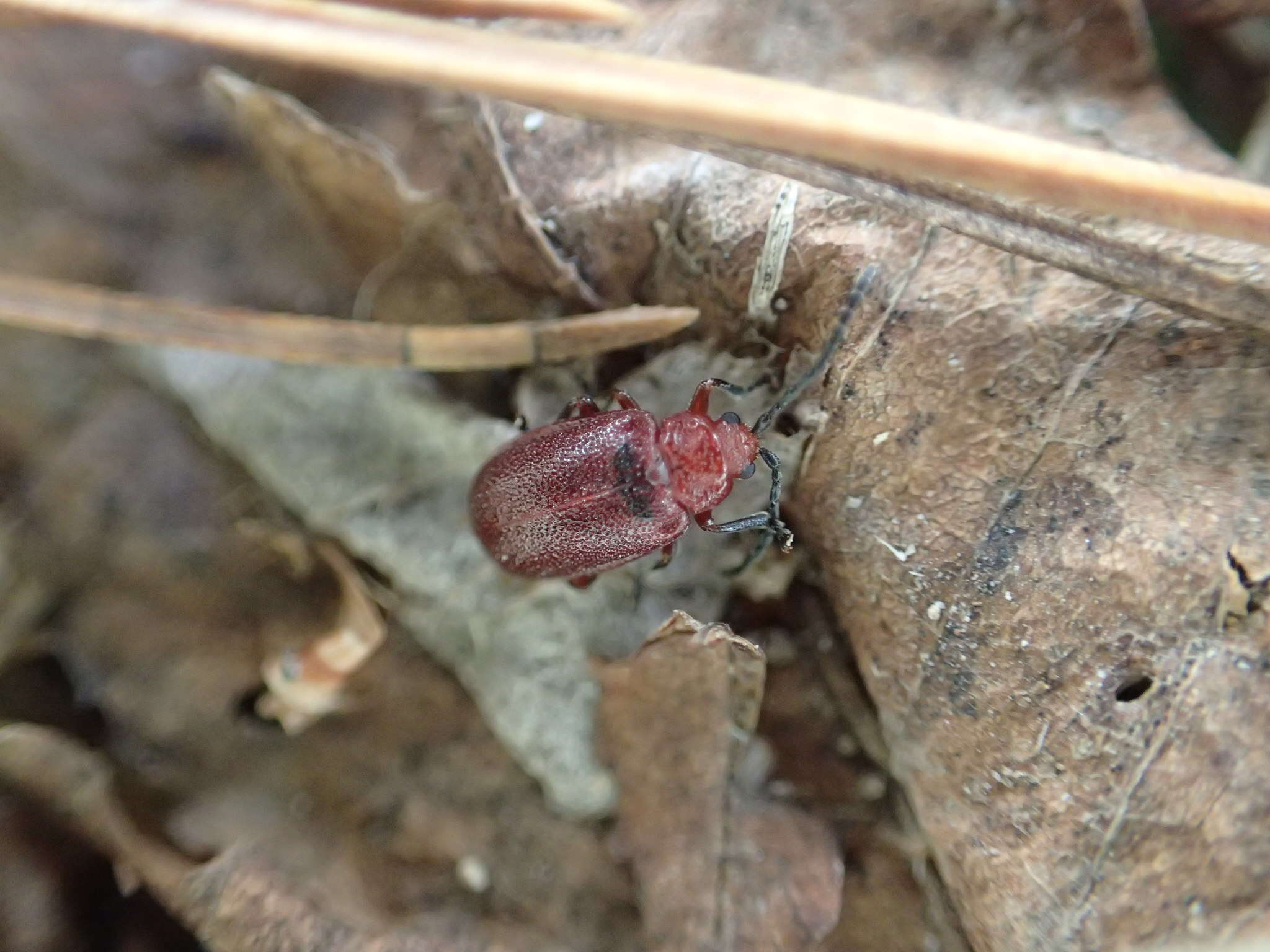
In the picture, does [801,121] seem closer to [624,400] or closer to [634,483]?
[624,400]

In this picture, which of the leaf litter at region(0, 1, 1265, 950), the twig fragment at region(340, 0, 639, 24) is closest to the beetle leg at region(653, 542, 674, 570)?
the leaf litter at region(0, 1, 1265, 950)

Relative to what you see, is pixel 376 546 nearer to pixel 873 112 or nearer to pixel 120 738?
pixel 120 738

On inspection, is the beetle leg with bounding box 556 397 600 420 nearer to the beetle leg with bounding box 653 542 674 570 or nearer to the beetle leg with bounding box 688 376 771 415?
the beetle leg with bounding box 688 376 771 415

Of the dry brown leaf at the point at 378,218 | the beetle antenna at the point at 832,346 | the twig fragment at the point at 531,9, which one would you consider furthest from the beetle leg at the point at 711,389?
the twig fragment at the point at 531,9

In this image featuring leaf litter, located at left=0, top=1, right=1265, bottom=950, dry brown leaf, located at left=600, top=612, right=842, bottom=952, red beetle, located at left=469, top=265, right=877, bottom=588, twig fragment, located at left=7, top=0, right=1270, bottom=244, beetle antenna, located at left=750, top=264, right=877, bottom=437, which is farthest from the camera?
red beetle, located at left=469, top=265, right=877, bottom=588

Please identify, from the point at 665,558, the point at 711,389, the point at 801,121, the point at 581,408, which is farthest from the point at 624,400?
the point at 801,121

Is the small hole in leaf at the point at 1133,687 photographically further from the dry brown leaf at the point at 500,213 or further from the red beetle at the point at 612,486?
the dry brown leaf at the point at 500,213

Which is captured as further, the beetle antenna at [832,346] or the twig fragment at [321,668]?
the twig fragment at [321,668]
